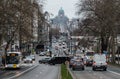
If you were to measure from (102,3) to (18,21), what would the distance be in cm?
3062

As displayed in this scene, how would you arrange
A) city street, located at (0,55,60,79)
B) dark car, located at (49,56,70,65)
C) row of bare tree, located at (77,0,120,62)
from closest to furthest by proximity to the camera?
city street, located at (0,55,60,79) → dark car, located at (49,56,70,65) → row of bare tree, located at (77,0,120,62)

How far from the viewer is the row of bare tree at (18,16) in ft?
197

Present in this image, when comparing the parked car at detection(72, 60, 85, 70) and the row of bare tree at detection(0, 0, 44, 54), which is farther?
the parked car at detection(72, 60, 85, 70)

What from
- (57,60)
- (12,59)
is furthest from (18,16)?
(57,60)

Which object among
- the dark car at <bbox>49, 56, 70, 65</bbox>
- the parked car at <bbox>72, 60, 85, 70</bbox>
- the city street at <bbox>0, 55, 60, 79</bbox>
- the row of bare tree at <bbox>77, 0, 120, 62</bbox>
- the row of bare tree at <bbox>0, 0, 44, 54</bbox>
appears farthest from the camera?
the row of bare tree at <bbox>77, 0, 120, 62</bbox>

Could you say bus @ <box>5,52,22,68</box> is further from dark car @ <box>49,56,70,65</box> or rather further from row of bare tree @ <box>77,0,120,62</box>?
row of bare tree @ <box>77,0,120,62</box>

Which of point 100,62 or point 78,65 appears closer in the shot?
point 100,62

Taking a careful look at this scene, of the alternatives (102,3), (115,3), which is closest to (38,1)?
(115,3)

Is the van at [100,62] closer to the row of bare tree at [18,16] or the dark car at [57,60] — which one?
the row of bare tree at [18,16]

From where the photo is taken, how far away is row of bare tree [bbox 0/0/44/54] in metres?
60.0

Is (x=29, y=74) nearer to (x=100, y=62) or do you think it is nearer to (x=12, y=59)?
(x=12, y=59)

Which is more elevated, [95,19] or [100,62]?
[95,19]

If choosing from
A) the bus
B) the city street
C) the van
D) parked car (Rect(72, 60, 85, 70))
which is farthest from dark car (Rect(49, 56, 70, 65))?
the van

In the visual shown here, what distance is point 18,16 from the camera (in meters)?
65.4
